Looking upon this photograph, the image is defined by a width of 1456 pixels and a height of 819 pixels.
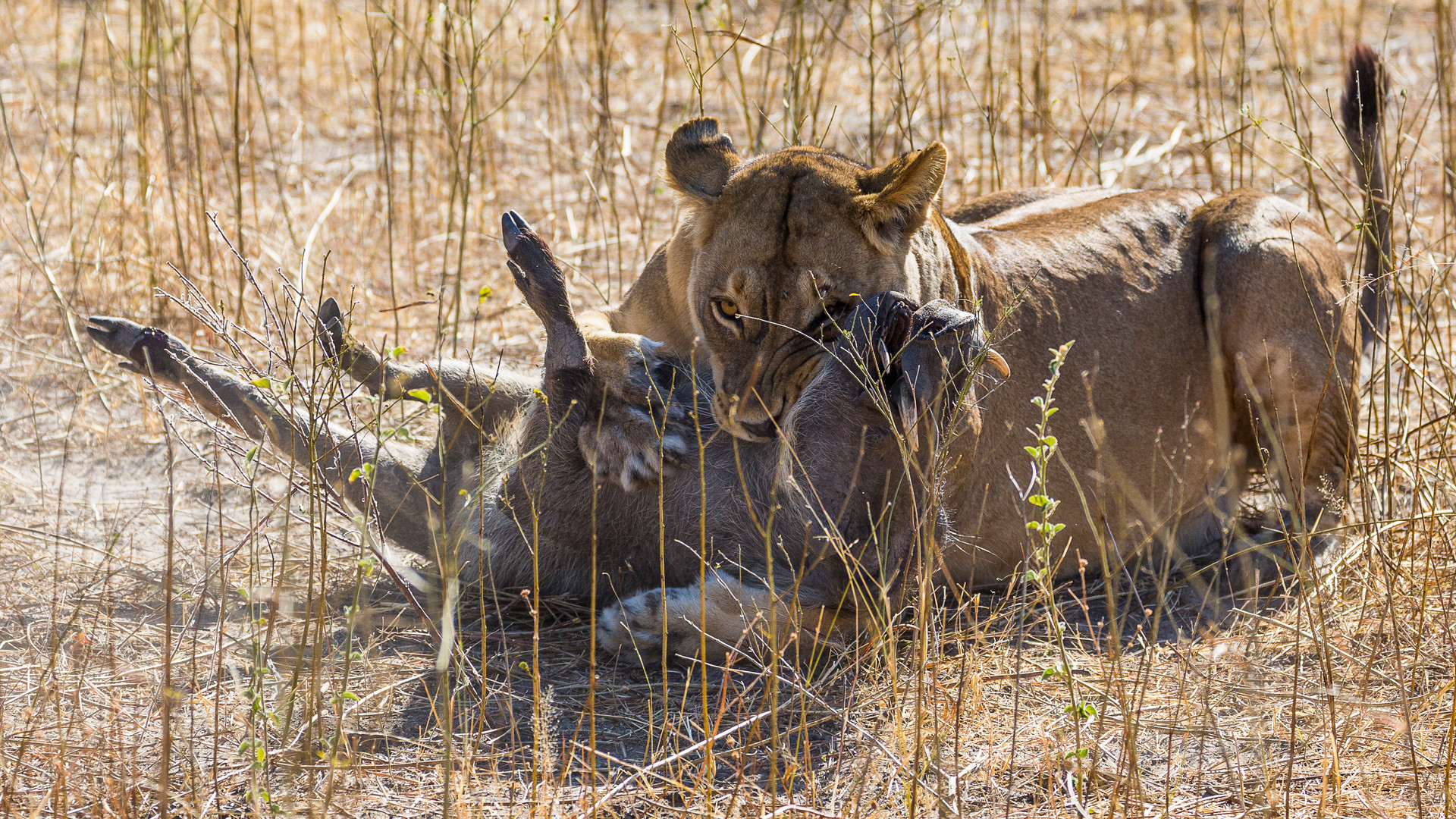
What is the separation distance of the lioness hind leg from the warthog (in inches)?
52.9

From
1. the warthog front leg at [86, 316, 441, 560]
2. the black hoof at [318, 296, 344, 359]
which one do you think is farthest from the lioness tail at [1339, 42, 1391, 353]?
the black hoof at [318, 296, 344, 359]

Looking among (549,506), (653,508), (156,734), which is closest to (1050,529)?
(653,508)

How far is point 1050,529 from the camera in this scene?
2.51 m

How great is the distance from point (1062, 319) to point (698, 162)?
1226 mm

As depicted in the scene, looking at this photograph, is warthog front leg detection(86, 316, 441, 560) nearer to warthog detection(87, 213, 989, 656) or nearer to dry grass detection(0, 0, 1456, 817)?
warthog detection(87, 213, 989, 656)

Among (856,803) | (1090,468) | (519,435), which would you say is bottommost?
(856,803)

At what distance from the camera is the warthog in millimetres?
3002

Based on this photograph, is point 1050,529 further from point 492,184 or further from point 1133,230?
point 492,184

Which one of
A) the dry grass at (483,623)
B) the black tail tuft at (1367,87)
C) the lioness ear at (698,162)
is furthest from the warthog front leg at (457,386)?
the black tail tuft at (1367,87)

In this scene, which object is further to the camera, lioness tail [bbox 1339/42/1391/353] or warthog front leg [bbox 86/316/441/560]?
lioness tail [bbox 1339/42/1391/353]

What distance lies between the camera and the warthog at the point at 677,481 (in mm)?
3002

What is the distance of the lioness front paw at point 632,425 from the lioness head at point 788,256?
5.6 inches

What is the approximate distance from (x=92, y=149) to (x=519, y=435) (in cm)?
442

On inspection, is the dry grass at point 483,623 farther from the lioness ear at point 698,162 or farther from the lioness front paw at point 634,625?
the lioness ear at point 698,162
